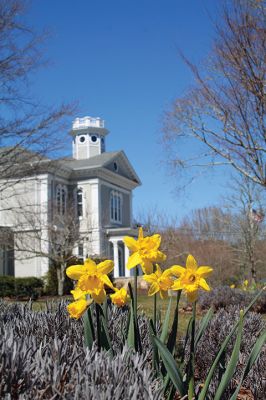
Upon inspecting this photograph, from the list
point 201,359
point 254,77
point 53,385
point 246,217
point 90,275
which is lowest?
point 201,359

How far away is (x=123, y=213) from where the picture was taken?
125 ft

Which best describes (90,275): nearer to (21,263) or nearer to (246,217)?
(246,217)

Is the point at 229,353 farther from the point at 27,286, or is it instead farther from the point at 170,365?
the point at 27,286

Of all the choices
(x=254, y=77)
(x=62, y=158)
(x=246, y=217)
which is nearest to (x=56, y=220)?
(x=246, y=217)

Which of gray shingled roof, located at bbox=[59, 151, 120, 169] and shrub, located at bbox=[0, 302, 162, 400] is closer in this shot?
shrub, located at bbox=[0, 302, 162, 400]

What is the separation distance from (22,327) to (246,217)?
21.7m

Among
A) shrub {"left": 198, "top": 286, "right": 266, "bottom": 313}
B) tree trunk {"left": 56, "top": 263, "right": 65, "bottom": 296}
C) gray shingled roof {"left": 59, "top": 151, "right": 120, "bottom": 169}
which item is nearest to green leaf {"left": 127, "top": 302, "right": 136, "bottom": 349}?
shrub {"left": 198, "top": 286, "right": 266, "bottom": 313}

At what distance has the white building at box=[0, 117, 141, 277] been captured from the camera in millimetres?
25141

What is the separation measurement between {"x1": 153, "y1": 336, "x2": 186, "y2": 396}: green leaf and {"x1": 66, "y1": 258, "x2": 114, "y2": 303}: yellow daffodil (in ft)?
1.42

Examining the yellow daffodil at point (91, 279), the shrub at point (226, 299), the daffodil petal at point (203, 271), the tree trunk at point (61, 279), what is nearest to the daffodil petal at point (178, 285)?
the daffodil petal at point (203, 271)

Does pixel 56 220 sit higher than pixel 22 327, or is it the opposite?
pixel 56 220

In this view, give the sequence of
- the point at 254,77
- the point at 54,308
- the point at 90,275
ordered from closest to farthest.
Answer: the point at 90,275 < the point at 54,308 < the point at 254,77

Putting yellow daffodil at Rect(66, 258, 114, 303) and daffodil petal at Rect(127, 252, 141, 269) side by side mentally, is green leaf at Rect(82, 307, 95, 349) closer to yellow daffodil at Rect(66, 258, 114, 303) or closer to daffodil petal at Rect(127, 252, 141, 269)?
yellow daffodil at Rect(66, 258, 114, 303)

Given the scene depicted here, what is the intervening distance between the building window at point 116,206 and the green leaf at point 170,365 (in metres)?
33.2
